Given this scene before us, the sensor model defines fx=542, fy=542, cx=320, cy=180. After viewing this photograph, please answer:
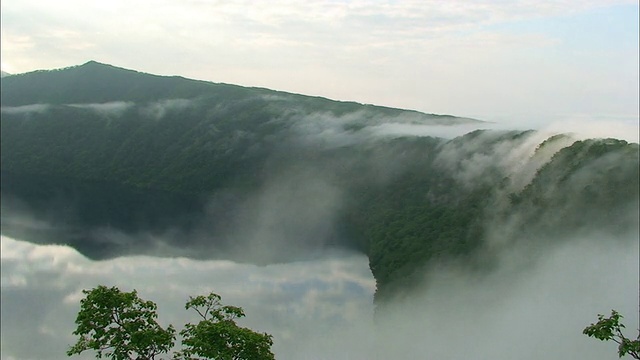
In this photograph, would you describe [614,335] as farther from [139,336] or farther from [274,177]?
[274,177]

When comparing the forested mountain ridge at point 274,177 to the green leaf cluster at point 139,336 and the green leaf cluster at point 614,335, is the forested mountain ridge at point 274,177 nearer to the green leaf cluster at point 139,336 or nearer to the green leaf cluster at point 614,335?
the green leaf cluster at point 139,336

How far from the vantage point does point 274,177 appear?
139125 millimetres

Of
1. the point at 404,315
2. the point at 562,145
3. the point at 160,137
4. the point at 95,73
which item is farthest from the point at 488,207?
the point at 95,73

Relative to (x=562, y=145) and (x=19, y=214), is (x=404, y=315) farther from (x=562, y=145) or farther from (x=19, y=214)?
(x=19, y=214)

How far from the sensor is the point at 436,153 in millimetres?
103562

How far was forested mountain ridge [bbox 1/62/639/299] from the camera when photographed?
2734 inches

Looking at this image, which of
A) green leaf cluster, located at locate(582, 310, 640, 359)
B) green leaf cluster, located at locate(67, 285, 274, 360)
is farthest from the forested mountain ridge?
green leaf cluster, located at locate(582, 310, 640, 359)

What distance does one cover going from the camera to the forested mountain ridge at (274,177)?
69.4 m

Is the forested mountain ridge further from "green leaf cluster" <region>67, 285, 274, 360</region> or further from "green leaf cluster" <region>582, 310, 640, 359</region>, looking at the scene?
"green leaf cluster" <region>582, 310, 640, 359</region>

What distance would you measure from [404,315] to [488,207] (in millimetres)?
25338

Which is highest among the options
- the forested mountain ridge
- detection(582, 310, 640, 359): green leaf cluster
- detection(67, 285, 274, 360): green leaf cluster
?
the forested mountain ridge

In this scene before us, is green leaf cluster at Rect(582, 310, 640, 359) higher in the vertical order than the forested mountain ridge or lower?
lower

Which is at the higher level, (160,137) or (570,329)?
(160,137)

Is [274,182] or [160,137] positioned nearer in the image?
[274,182]
